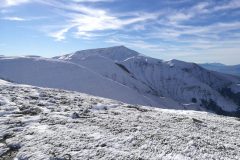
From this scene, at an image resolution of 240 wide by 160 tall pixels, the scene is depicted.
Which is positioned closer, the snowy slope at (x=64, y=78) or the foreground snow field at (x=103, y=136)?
the foreground snow field at (x=103, y=136)

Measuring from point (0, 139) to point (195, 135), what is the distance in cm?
980

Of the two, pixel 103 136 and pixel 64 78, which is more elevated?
pixel 103 136

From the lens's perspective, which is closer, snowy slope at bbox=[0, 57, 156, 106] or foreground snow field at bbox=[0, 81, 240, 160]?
foreground snow field at bbox=[0, 81, 240, 160]

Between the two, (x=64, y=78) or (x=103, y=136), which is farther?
(x=64, y=78)

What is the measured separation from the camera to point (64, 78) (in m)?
103

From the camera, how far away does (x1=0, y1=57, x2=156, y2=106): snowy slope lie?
95.1m

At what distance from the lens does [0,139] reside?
14.4m

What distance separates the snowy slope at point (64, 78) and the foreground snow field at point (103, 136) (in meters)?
71.9

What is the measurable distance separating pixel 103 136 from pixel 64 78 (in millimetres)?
90419

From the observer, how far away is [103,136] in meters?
14.6

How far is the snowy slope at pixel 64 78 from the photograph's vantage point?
95088 millimetres

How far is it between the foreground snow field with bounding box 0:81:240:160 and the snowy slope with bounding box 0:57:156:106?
7191cm

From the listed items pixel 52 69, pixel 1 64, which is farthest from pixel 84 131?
pixel 1 64

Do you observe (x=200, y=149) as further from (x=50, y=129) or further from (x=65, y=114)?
(x=65, y=114)
